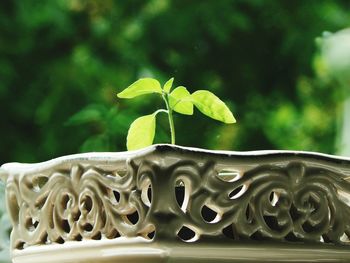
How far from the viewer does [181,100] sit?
0.54m

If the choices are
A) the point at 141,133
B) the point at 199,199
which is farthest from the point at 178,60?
the point at 199,199

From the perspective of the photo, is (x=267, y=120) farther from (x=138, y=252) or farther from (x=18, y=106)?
(x=138, y=252)

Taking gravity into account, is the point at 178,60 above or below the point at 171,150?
above

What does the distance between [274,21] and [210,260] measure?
2.39 meters

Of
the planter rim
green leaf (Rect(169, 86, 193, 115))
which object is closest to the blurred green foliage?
green leaf (Rect(169, 86, 193, 115))

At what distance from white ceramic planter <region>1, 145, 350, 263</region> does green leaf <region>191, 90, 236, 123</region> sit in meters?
0.08

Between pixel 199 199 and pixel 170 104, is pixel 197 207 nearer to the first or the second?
pixel 199 199

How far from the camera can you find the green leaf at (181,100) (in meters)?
0.54

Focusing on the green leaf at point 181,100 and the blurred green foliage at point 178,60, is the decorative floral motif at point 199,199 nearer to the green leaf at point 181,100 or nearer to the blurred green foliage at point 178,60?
the green leaf at point 181,100

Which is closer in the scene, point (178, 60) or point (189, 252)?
point (189, 252)

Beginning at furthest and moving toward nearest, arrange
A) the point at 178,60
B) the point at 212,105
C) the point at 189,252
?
Answer: the point at 178,60
the point at 212,105
the point at 189,252

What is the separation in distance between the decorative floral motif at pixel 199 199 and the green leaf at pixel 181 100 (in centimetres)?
9

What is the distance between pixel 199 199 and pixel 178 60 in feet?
7.04

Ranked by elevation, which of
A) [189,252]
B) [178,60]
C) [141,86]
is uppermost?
[178,60]
